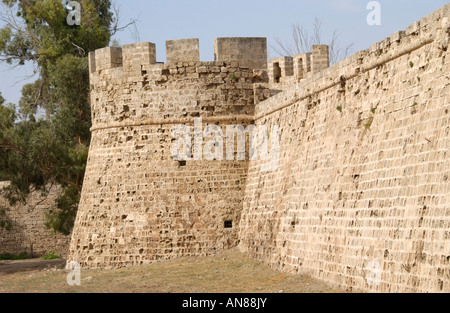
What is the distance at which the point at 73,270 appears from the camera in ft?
52.6

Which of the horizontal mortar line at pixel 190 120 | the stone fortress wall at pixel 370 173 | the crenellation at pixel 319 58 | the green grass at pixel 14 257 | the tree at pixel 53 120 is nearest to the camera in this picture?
the stone fortress wall at pixel 370 173

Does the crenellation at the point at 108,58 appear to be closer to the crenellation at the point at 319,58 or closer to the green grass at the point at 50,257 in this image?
the crenellation at the point at 319,58

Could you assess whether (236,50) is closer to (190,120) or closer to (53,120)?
(190,120)

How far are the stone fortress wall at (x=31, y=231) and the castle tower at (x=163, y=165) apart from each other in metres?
11.2

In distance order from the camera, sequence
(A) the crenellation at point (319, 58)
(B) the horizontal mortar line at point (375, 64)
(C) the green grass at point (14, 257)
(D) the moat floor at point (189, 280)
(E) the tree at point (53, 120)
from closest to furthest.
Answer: (B) the horizontal mortar line at point (375, 64) → (D) the moat floor at point (189, 280) → (A) the crenellation at point (319, 58) → (E) the tree at point (53, 120) → (C) the green grass at point (14, 257)

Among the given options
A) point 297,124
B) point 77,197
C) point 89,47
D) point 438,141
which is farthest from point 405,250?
point 89,47

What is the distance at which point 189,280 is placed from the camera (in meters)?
13.1

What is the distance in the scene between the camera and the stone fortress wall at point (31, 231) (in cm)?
2734

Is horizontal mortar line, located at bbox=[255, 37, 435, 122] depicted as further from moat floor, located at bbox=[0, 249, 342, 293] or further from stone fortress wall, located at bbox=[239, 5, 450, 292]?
moat floor, located at bbox=[0, 249, 342, 293]

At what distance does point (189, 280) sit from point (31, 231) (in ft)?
52.1

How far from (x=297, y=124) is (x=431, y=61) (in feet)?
15.3

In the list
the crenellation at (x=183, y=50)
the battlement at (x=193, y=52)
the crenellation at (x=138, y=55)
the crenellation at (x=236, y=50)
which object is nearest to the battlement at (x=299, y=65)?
the battlement at (x=193, y=52)

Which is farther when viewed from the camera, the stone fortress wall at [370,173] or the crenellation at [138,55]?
the crenellation at [138,55]

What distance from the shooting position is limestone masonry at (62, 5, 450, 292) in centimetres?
905
